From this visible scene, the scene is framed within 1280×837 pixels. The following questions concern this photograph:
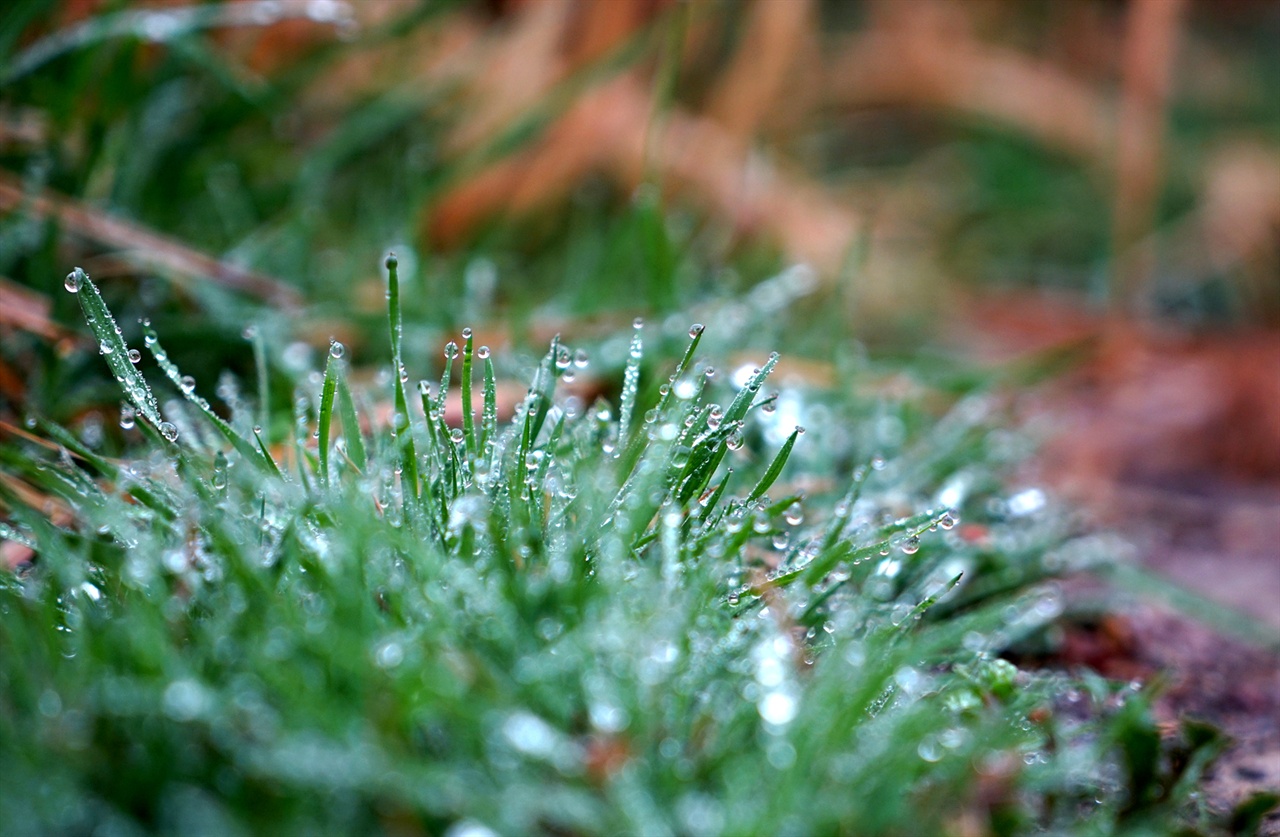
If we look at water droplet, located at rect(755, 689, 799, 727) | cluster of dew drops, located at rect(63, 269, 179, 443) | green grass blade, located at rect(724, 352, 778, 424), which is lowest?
water droplet, located at rect(755, 689, 799, 727)

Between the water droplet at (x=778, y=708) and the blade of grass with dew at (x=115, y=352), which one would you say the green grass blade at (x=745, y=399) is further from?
the blade of grass with dew at (x=115, y=352)

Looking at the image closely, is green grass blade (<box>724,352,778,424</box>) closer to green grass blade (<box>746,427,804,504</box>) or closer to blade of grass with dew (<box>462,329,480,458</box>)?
green grass blade (<box>746,427,804,504</box>)

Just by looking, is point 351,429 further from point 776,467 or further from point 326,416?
point 776,467

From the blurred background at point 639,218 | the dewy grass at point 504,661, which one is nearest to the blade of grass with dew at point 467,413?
the dewy grass at point 504,661

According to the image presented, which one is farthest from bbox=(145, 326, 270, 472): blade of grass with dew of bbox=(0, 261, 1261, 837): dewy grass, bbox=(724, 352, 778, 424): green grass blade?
bbox=(724, 352, 778, 424): green grass blade

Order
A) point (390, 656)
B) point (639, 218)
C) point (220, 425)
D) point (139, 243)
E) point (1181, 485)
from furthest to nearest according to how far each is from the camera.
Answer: point (1181, 485) < point (639, 218) < point (139, 243) < point (220, 425) < point (390, 656)

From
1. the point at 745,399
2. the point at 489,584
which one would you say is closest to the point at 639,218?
the point at 745,399
